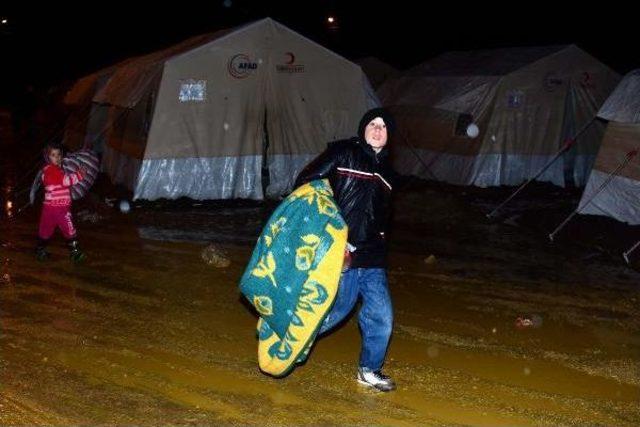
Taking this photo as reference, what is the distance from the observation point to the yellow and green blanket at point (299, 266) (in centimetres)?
411

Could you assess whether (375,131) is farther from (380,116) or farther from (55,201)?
(55,201)

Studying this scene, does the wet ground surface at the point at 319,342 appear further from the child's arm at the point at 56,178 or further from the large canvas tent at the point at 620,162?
the large canvas tent at the point at 620,162

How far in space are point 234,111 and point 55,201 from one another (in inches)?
206

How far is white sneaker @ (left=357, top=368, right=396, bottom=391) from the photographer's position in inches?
177

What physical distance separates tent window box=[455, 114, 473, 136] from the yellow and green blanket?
11521 mm

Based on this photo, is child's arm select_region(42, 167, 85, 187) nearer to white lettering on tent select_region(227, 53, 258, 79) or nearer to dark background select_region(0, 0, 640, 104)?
white lettering on tent select_region(227, 53, 258, 79)

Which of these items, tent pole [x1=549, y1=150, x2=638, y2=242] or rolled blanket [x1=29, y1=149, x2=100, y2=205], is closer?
tent pole [x1=549, y1=150, x2=638, y2=242]

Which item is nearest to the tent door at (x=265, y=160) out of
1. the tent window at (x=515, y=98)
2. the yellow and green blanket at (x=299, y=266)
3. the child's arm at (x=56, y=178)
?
the child's arm at (x=56, y=178)

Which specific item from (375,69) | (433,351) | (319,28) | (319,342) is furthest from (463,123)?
(319,28)

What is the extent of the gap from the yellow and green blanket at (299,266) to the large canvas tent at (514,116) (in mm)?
10611

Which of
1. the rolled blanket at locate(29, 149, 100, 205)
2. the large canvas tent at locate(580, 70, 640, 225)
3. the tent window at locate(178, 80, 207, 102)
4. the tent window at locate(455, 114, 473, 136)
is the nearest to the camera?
the large canvas tent at locate(580, 70, 640, 225)

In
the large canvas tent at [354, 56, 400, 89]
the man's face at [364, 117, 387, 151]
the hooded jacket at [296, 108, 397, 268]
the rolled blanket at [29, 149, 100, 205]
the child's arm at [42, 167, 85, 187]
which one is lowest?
the rolled blanket at [29, 149, 100, 205]

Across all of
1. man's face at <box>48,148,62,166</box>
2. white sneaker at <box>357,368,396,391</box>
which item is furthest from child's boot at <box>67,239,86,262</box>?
white sneaker at <box>357,368,396,391</box>

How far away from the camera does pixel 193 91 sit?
Result: 12195 mm
